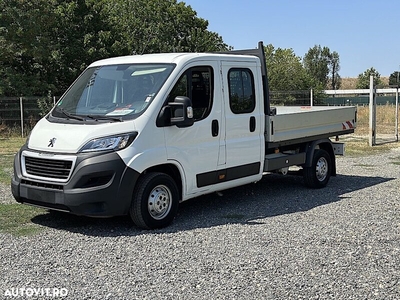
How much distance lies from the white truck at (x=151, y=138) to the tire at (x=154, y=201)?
1 centimetres

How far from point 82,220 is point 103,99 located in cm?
176

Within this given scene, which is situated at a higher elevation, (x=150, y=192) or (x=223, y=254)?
(x=150, y=192)

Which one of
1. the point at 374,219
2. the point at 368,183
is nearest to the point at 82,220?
the point at 374,219

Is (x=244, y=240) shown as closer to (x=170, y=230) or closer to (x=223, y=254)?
(x=223, y=254)

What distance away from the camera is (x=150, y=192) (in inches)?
278

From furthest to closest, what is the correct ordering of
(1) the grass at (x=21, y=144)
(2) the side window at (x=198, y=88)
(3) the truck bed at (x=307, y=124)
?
(3) the truck bed at (x=307, y=124) < (2) the side window at (x=198, y=88) < (1) the grass at (x=21, y=144)

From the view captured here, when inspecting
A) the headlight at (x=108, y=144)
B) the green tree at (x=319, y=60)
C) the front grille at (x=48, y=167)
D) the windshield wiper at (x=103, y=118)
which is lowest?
the front grille at (x=48, y=167)

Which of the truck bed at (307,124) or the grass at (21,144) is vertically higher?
the truck bed at (307,124)

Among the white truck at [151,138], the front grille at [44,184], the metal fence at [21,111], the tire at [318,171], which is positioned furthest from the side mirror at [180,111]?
the metal fence at [21,111]

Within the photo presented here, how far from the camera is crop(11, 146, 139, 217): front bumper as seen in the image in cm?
658

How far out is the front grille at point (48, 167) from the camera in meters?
6.73

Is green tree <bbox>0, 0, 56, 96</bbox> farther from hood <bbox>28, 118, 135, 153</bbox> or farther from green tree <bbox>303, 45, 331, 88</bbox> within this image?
green tree <bbox>303, 45, 331, 88</bbox>

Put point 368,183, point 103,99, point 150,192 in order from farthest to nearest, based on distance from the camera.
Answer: point 368,183, point 103,99, point 150,192

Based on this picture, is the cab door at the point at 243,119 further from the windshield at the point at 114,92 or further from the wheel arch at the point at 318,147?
the wheel arch at the point at 318,147
